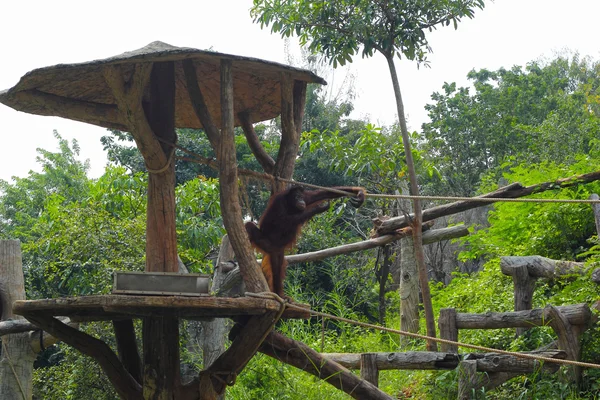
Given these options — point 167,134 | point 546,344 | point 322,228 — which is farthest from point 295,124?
point 322,228

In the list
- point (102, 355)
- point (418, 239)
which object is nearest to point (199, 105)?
point (102, 355)

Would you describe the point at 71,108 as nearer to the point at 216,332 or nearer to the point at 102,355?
the point at 102,355

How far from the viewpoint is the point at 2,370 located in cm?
730

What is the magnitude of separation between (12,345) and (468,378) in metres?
4.47

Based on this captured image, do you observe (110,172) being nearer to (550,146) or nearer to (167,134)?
(167,134)

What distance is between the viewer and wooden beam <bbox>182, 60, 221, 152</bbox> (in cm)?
527

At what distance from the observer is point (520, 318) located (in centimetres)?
701

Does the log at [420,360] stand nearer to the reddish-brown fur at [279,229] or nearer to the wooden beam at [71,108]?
the reddish-brown fur at [279,229]

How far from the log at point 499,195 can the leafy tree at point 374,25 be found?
0.75 meters

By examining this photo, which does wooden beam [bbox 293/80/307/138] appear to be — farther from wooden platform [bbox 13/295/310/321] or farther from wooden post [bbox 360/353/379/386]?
wooden post [bbox 360/353/379/386]

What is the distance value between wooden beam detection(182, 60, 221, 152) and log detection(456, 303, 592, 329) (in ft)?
11.2

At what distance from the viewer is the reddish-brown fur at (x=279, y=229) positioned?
593 cm

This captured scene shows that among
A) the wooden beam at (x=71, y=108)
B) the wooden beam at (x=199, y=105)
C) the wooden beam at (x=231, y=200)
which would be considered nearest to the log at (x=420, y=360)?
the wooden beam at (x=231, y=200)

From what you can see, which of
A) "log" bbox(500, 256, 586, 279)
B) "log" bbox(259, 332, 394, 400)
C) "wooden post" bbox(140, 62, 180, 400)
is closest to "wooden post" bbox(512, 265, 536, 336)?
"log" bbox(500, 256, 586, 279)
